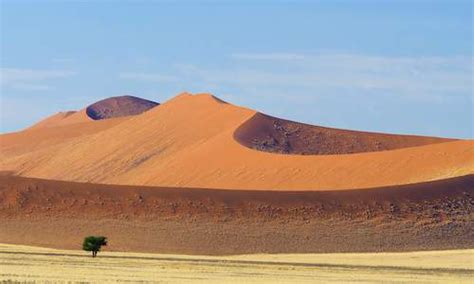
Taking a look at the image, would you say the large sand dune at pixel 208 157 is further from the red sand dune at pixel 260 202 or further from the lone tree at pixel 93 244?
the lone tree at pixel 93 244

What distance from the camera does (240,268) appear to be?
60.4 metres

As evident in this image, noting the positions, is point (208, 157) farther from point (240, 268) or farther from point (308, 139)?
point (240, 268)

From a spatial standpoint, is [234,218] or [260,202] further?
[260,202]

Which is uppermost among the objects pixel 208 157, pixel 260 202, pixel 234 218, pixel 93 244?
pixel 208 157

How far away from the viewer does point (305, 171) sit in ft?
339

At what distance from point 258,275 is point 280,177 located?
1928 inches

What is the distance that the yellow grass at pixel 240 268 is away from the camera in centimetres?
5100

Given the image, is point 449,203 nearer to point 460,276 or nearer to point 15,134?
point 460,276

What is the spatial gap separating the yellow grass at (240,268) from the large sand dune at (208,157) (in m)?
22.0

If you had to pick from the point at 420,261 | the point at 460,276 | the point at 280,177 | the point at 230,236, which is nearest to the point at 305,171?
the point at 280,177

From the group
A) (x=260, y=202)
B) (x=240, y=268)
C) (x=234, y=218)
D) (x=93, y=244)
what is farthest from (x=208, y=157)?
(x=240, y=268)

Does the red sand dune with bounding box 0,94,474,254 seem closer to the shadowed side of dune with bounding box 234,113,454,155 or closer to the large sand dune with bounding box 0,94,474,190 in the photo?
the large sand dune with bounding box 0,94,474,190

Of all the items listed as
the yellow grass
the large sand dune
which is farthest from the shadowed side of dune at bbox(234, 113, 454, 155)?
the yellow grass

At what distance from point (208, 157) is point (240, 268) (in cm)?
5250
